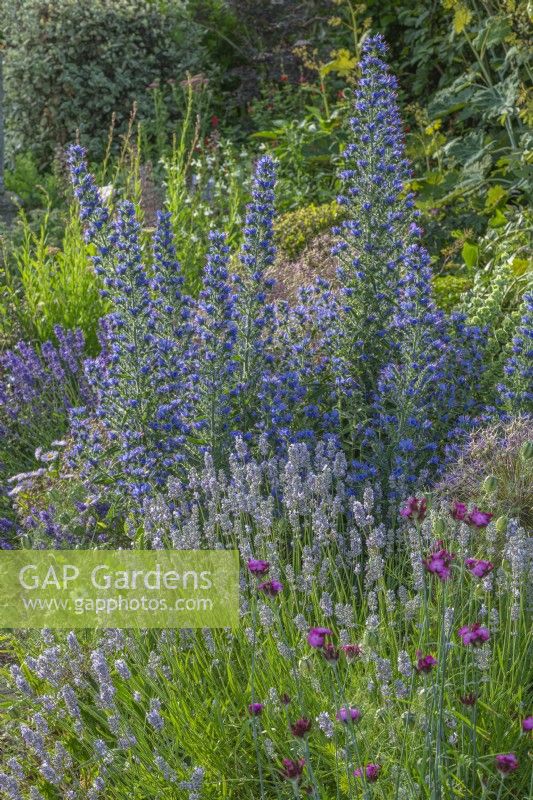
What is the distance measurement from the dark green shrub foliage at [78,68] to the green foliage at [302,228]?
3546 mm

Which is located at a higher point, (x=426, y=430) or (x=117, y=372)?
(x=117, y=372)

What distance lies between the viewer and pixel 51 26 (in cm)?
965

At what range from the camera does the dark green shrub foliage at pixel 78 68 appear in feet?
31.7

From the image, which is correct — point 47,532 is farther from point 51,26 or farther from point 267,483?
point 51,26

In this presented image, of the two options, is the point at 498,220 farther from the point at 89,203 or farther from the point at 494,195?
the point at 89,203

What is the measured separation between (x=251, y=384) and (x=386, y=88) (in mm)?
1436

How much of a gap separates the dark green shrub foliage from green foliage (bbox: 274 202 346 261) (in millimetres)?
3546

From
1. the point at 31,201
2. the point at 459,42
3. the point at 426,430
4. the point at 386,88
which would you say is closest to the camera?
the point at 426,430

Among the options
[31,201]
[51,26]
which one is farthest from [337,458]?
[51,26]

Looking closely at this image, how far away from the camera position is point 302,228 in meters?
6.62

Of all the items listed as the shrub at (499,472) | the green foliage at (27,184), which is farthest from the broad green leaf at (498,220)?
the green foliage at (27,184)

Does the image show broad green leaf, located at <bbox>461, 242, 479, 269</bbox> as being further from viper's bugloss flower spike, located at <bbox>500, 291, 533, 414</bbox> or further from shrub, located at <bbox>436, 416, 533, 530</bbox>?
shrub, located at <bbox>436, 416, 533, 530</bbox>

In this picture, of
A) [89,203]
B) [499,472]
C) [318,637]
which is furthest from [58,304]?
[318,637]

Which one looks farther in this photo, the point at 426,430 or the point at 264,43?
the point at 264,43
